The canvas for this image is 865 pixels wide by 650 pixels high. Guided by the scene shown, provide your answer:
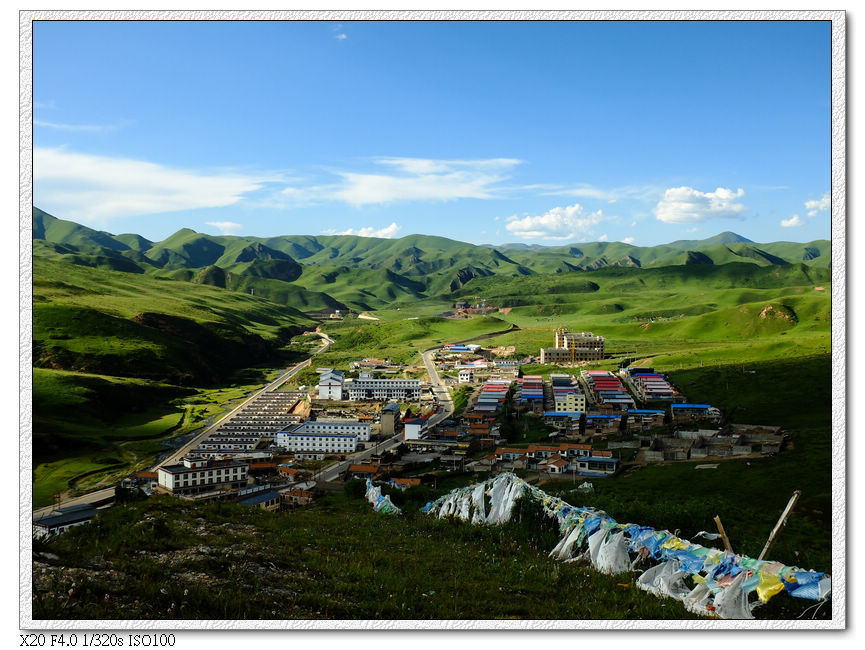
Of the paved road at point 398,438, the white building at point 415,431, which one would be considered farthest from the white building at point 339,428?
the white building at point 415,431

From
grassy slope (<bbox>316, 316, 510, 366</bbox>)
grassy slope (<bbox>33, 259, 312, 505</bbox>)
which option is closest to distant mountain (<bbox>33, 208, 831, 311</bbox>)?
grassy slope (<bbox>33, 259, 312, 505</bbox>)

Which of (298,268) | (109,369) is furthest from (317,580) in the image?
(298,268)

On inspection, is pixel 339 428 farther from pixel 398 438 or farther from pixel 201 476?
pixel 201 476

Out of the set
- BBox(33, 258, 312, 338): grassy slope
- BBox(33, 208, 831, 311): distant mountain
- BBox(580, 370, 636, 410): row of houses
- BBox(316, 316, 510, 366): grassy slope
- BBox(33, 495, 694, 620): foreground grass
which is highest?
BBox(33, 208, 831, 311): distant mountain

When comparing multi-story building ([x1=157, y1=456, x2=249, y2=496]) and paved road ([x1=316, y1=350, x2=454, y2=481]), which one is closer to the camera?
multi-story building ([x1=157, y1=456, x2=249, y2=496])

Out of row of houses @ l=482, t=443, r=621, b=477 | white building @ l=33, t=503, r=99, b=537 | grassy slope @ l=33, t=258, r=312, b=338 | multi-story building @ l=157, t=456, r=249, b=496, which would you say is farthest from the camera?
grassy slope @ l=33, t=258, r=312, b=338

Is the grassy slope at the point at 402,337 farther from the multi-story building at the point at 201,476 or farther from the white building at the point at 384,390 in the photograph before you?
the multi-story building at the point at 201,476

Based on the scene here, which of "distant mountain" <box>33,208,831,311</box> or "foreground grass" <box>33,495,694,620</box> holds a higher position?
"distant mountain" <box>33,208,831,311</box>

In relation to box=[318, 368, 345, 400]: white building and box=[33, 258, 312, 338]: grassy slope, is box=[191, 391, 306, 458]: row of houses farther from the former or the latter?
box=[33, 258, 312, 338]: grassy slope
